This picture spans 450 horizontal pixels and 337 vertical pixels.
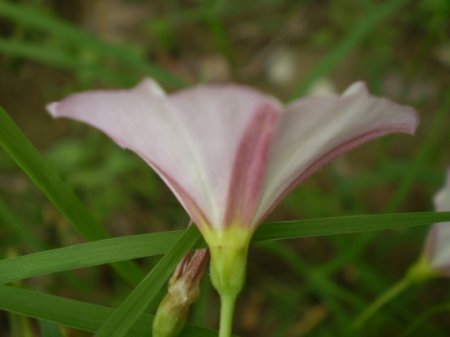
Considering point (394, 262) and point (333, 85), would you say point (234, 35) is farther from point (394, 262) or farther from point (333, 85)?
point (394, 262)

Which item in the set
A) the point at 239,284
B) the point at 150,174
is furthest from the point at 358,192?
the point at 239,284

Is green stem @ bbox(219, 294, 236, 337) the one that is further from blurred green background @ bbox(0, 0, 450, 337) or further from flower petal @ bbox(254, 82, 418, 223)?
blurred green background @ bbox(0, 0, 450, 337)

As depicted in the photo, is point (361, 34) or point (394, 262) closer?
point (361, 34)

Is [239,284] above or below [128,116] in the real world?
below

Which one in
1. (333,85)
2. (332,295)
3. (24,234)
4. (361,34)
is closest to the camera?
(24,234)

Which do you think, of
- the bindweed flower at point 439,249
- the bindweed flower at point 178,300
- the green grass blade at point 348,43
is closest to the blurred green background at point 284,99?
the green grass blade at point 348,43

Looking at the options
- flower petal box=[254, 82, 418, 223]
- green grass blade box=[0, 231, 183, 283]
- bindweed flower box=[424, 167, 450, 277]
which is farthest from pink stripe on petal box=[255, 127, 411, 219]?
bindweed flower box=[424, 167, 450, 277]

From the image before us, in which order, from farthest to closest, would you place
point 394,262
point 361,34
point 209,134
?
point 394,262, point 361,34, point 209,134

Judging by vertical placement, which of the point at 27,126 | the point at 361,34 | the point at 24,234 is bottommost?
the point at 27,126
